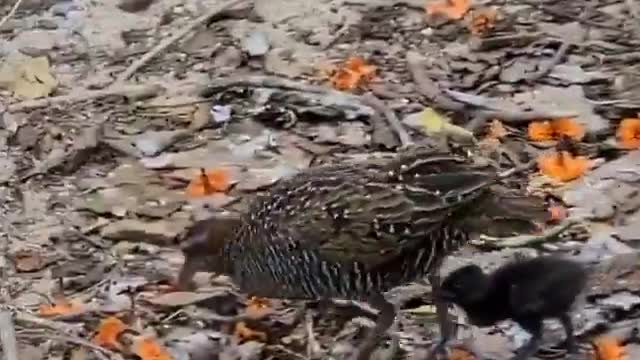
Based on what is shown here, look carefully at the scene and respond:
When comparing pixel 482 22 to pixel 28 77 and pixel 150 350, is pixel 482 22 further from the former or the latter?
pixel 150 350

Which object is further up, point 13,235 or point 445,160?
point 445,160

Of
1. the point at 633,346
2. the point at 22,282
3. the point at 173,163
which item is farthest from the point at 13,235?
the point at 633,346

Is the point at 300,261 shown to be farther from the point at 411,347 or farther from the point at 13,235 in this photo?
the point at 13,235

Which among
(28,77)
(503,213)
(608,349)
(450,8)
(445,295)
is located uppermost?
(503,213)

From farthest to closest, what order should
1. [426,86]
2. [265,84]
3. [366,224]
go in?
[265,84]
[426,86]
[366,224]

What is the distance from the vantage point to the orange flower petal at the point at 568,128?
22.5 feet

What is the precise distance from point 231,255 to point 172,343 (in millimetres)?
437

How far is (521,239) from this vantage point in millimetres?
6051

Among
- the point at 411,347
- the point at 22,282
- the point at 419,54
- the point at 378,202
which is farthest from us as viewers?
the point at 419,54

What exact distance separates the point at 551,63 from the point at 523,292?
2.46 m

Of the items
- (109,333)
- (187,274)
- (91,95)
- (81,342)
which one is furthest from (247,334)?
(91,95)

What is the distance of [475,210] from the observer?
5.31 meters

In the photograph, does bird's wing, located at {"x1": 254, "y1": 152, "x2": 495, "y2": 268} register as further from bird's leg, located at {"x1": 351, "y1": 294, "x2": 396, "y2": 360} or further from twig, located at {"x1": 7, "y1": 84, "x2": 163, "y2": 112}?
twig, located at {"x1": 7, "y1": 84, "x2": 163, "y2": 112}

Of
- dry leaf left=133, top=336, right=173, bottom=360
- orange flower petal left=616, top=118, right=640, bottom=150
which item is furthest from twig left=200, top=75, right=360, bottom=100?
dry leaf left=133, top=336, right=173, bottom=360
